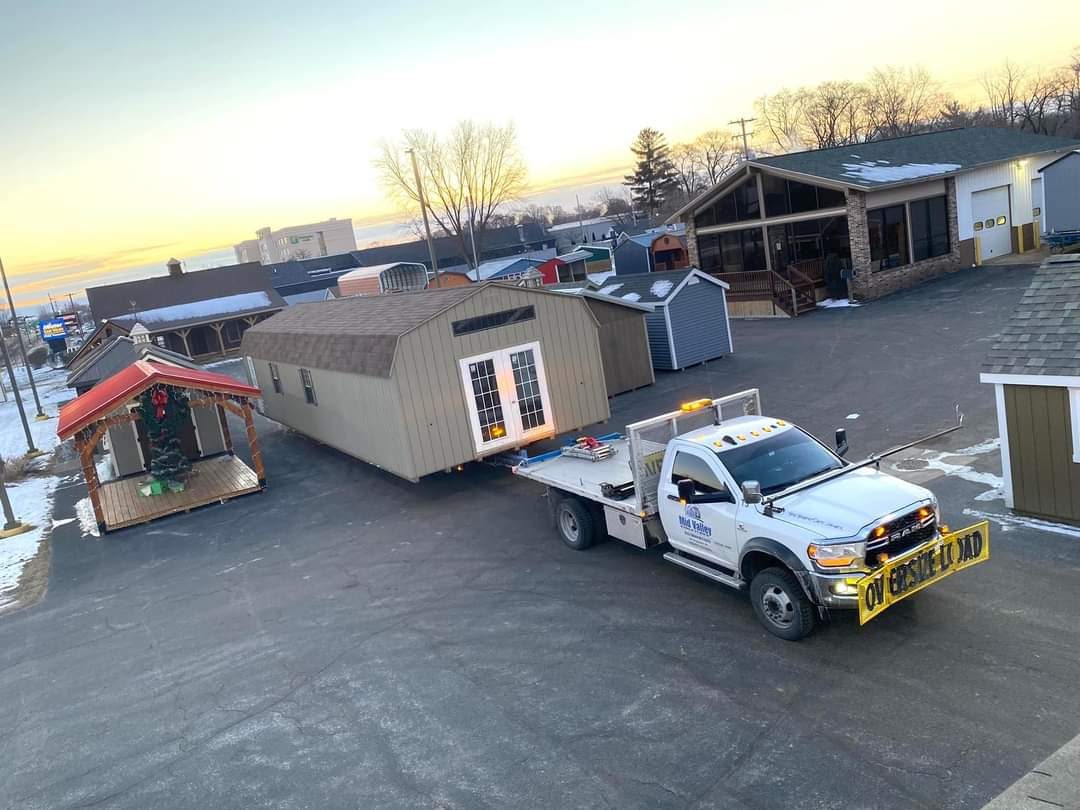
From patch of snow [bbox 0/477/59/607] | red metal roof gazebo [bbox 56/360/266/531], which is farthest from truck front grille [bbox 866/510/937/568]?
red metal roof gazebo [bbox 56/360/266/531]

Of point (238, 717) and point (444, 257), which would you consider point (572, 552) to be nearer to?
point (238, 717)

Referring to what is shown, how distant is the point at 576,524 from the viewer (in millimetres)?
12039

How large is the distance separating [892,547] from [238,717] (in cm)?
720

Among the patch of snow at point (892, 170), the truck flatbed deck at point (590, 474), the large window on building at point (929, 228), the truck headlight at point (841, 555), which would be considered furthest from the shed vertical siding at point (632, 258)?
the truck headlight at point (841, 555)

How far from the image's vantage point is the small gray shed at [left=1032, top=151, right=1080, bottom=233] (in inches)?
1324

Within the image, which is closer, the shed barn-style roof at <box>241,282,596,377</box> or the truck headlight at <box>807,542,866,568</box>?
the truck headlight at <box>807,542,866,568</box>

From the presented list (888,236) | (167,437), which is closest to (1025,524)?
(167,437)

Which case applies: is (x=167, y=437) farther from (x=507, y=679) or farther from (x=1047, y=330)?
(x=1047, y=330)

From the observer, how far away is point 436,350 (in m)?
15.8

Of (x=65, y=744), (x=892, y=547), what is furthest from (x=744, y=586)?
(x=65, y=744)

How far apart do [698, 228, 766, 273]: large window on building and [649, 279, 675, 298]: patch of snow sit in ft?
37.2

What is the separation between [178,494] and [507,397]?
867 cm

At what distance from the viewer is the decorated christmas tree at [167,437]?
18861 millimetres

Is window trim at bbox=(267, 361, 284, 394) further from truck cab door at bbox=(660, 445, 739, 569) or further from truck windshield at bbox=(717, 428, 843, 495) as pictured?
truck windshield at bbox=(717, 428, 843, 495)
